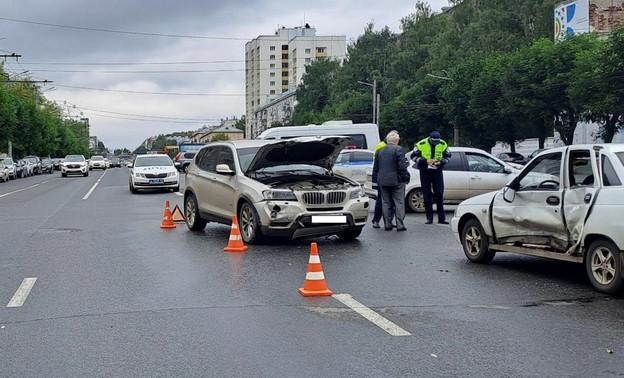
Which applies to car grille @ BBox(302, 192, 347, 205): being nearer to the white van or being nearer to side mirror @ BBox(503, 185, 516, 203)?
side mirror @ BBox(503, 185, 516, 203)

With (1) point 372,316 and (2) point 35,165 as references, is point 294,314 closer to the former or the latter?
(1) point 372,316

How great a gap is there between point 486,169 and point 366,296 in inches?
439

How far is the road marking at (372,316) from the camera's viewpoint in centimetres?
645

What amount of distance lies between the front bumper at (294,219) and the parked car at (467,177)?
622 cm

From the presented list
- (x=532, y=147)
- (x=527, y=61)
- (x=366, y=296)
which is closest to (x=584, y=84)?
(x=527, y=61)

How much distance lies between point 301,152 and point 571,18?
54464 mm

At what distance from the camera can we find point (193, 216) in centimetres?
1480

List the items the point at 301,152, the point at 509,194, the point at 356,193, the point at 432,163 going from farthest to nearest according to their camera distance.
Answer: the point at 432,163 < the point at 301,152 < the point at 356,193 < the point at 509,194

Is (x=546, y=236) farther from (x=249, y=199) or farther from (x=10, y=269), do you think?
(x=10, y=269)

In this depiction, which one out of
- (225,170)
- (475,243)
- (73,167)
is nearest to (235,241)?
(225,170)

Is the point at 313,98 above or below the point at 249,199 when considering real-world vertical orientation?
above

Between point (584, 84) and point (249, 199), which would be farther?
point (584, 84)

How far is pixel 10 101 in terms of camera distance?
6053 cm

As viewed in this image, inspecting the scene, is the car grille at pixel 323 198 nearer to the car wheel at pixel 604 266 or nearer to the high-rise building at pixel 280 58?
A: the car wheel at pixel 604 266
